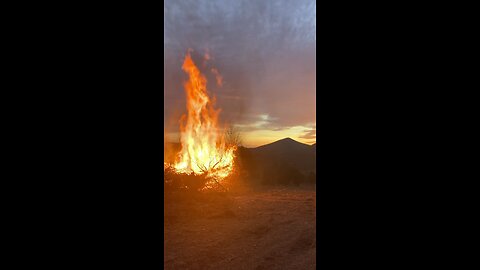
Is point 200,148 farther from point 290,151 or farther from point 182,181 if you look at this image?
point 290,151

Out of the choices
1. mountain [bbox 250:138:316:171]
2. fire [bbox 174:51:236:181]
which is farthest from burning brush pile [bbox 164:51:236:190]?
mountain [bbox 250:138:316:171]

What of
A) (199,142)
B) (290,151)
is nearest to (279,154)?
(290,151)

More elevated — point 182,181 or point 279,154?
point 279,154

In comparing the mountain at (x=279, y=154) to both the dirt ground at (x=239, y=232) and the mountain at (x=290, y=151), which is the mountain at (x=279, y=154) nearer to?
the mountain at (x=290, y=151)

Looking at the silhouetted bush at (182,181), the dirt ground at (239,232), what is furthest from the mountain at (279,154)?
the dirt ground at (239,232)

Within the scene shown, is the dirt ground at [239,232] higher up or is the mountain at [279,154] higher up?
the mountain at [279,154]

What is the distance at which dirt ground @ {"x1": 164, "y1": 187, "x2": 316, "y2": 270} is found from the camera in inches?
191

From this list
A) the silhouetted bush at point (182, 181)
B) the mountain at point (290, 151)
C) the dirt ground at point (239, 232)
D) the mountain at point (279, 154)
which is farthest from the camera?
the mountain at point (290, 151)

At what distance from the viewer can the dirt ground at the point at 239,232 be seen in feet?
15.9

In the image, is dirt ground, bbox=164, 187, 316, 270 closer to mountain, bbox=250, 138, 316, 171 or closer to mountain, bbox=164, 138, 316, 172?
mountain, bbox=164, 138, 316, 172

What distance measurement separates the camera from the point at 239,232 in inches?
258
